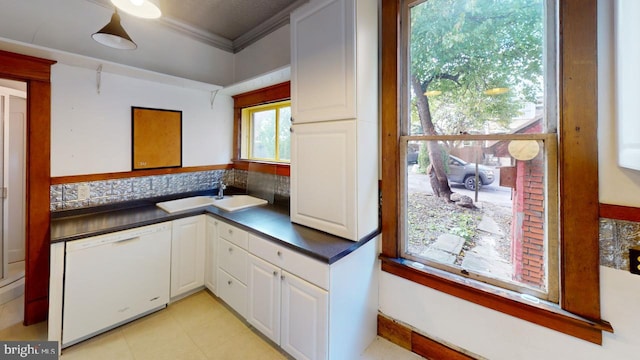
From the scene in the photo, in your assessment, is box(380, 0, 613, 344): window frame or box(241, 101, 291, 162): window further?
box(241, 101, 291, 162): window

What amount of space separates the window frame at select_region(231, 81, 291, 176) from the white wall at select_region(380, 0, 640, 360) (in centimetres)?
179

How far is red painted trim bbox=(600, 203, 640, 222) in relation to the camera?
1.12 metres

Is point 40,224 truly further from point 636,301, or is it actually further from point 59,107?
point 636,301

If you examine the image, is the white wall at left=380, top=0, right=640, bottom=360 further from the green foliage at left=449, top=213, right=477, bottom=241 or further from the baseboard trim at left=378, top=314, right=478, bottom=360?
the green foliage at left=449, top=213, right=477, bottom=241

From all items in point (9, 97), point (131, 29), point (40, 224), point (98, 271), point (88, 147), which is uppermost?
point (131, 29)

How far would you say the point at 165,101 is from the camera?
2.72m

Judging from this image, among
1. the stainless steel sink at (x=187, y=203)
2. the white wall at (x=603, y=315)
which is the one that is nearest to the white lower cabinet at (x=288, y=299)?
the white wall at (x=603, y=315)

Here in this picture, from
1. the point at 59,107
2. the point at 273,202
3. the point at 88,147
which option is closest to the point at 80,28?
the point at 59,107

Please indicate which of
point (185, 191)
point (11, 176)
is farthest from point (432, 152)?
point (11, 176)

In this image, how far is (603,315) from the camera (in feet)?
3.92

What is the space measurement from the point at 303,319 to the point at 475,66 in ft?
6.12

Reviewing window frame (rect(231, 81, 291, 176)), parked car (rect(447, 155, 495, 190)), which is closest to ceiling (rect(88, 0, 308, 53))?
window frame (rect(231, 81, 291, 176))

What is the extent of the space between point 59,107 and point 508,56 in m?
3.29

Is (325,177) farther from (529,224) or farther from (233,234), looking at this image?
(529,224)
